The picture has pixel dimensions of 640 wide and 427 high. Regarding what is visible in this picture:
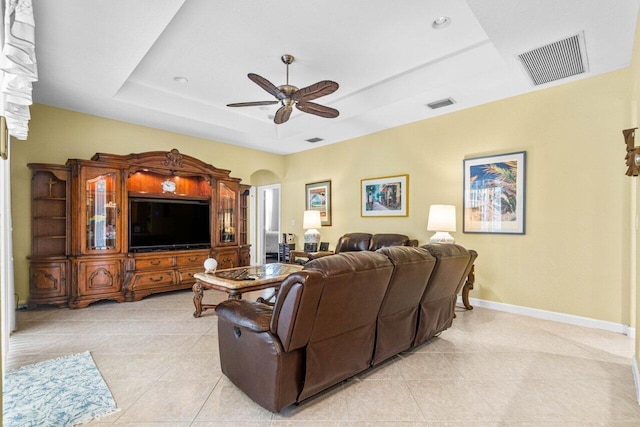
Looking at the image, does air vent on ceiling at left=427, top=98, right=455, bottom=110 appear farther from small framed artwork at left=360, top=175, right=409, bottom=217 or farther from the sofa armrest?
the sofa armrest

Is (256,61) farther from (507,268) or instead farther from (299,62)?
(507,268)

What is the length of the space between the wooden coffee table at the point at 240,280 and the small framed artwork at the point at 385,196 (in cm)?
214

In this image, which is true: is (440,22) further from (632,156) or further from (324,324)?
(324,324)

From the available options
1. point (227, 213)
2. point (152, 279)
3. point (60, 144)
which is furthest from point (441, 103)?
point (60, 144)

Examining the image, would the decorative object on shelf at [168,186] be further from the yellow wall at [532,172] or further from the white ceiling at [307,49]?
the white ceiling at [307,49]

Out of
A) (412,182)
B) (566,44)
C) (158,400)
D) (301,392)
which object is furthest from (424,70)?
(158,400)

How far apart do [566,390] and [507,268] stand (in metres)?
2.09

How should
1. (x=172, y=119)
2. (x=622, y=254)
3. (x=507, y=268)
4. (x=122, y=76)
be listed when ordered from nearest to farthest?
1. (x=622, y=254)
2. (x=122, y=76)
3. (x=507, y=268)
4. (x=172, y=119)

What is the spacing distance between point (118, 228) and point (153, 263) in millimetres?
710

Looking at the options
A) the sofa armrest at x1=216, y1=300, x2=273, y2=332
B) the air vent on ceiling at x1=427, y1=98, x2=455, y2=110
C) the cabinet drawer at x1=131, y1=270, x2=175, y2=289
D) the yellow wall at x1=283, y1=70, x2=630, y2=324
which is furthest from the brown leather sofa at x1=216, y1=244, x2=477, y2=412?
the cabinet drawer at x1=131, y1=270, x2=175, y2=289

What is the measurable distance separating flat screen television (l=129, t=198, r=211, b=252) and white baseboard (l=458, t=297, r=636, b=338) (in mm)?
4349

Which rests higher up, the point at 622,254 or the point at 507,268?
the point at 622,254

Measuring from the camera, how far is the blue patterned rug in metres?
2.02

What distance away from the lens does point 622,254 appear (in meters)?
3.46
